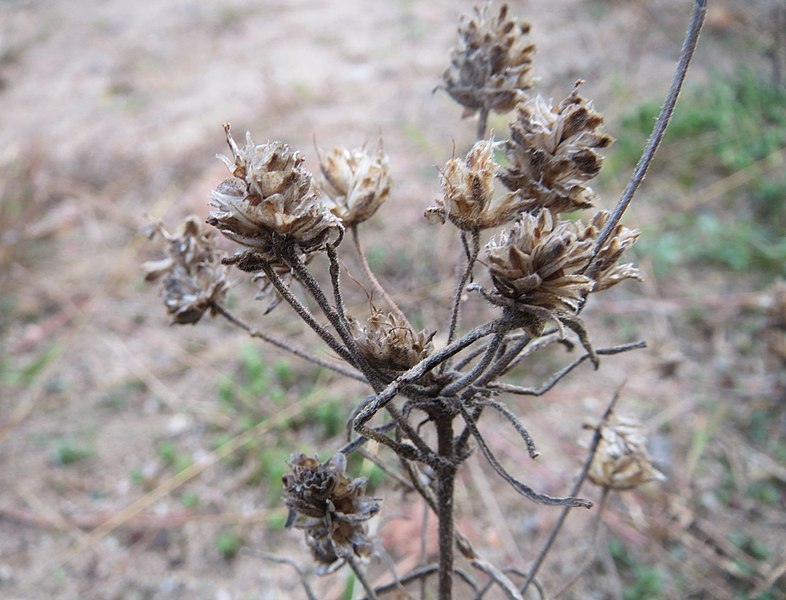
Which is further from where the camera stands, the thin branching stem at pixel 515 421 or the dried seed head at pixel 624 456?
the dried seed head at pixel 624 456

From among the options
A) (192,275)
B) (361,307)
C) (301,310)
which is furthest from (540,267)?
(361,307)

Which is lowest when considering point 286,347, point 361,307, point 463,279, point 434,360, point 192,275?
point 434,360

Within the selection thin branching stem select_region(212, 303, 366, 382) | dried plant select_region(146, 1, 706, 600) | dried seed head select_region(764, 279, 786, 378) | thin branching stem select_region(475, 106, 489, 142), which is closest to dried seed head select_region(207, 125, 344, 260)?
dried plant select_region(146, 1, 706, 600)

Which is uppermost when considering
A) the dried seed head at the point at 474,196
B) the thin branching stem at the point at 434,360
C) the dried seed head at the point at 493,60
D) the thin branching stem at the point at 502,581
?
the dried seed head at the point at 493,60

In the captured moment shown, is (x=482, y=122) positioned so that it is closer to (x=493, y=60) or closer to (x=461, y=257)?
(x=493, y=60)

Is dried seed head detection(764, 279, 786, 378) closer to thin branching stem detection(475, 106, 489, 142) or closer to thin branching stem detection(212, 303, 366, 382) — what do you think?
thin branching stem detection(475, 106, 489, 142)

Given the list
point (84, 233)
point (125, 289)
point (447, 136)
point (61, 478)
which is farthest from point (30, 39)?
point (61, 478)

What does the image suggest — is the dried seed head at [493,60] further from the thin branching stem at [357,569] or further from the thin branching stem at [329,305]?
the thin branching stem at [357,569]

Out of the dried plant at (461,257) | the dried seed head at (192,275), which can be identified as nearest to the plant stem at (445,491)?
the dried plant at (461,257)
